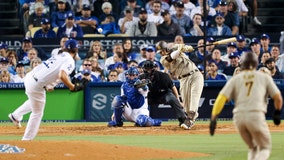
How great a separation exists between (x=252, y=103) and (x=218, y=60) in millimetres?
12079

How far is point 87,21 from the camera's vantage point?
23547 millimetres

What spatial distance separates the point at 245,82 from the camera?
32.1ft

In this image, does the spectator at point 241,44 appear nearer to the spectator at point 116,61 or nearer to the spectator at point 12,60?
the spectator at point 116,61

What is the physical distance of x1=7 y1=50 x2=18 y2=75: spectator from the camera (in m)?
21.7

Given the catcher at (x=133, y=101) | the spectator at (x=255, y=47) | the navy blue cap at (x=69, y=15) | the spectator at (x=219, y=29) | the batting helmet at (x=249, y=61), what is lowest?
A: the catcher at (x=133, y=101)

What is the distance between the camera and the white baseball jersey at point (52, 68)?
13836mm

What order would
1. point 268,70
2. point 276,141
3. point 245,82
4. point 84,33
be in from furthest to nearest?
point 84,33 → point 268,70 → point 276,141 → point 245,82

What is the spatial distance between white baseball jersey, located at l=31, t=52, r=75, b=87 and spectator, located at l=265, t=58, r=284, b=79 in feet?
25.8

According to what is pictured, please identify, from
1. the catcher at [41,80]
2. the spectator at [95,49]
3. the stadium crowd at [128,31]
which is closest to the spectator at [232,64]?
the stadium crowd at [128,31]

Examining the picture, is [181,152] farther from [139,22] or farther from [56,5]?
[56,5]

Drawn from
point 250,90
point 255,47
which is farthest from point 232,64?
point 250,90

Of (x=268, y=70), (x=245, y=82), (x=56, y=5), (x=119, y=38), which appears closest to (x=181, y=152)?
(x=245, y=82)

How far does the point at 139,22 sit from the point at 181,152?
10443 mm

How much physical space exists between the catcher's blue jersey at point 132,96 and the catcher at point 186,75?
84 cm
